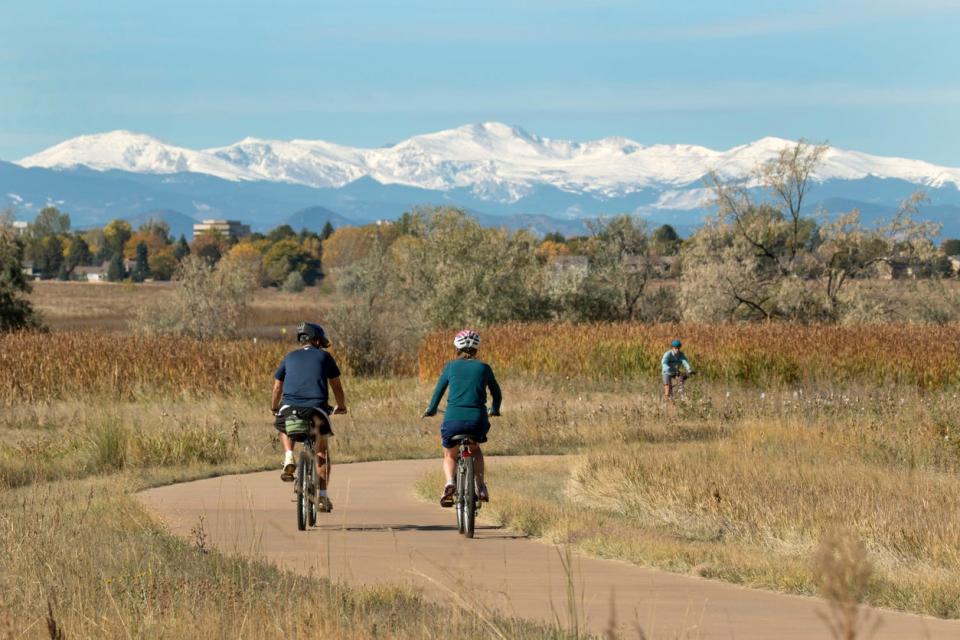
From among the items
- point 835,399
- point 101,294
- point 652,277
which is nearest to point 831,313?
point 652,277

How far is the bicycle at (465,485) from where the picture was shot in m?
13.1

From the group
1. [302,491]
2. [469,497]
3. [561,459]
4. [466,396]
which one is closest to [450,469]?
[469,497]

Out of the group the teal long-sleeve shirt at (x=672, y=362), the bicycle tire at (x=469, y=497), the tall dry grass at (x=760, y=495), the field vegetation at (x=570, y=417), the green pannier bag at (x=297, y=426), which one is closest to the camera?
the field vegetation at (x=570, y=417)

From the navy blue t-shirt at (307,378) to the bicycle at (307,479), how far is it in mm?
255

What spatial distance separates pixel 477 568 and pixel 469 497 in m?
1.54

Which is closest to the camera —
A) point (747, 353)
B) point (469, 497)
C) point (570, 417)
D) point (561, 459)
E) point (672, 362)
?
point (469, 497)

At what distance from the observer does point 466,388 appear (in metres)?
13.0

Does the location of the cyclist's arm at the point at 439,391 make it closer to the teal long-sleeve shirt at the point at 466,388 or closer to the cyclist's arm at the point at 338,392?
the teal long-sleeve shirt at the point at 466,388

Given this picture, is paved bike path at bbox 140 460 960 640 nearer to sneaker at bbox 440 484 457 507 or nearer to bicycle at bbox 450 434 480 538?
bicycle at bbox 450 434 480 538

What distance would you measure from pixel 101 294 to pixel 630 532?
486 feet

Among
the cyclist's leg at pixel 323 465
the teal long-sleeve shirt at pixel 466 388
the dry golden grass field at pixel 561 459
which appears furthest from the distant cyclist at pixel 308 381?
the dry golden grass field at pixel 561 459

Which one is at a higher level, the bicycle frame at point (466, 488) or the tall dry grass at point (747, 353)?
the bicycle frame at point (466, 488)

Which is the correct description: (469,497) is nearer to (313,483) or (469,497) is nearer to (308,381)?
(313,483)

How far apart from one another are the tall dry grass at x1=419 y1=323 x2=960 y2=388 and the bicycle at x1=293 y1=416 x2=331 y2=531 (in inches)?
916
